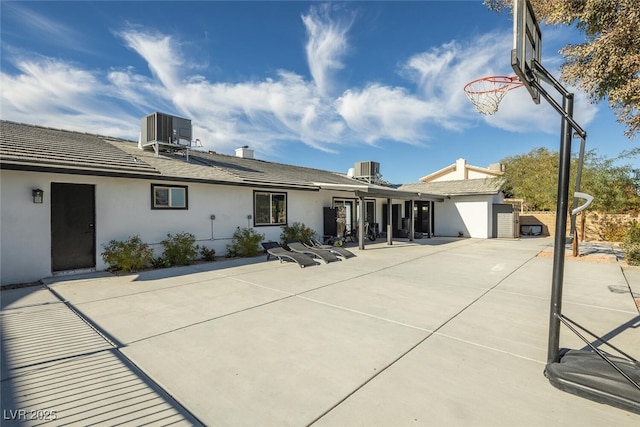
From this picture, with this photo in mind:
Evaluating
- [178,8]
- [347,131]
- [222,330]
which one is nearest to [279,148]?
[347,131]

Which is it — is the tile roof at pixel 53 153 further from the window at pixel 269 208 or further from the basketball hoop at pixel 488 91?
the basketball hoop at pixel 488 91

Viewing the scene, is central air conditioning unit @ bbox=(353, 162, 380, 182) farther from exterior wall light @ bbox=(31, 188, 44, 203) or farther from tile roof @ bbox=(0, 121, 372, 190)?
exterior wall light @ bbox=(31, 188, 44, 203)

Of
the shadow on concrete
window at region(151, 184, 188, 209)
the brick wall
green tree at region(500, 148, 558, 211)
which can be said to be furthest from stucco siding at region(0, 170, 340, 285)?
the brick wall

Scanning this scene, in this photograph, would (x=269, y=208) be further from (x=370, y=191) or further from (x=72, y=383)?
(x=72, y=383)

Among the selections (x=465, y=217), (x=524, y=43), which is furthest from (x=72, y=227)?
(x=465, y=217)

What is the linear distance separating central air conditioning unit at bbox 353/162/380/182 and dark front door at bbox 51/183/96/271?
52.1 ft

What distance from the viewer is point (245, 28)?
11.4 m

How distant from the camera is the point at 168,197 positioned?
928cm

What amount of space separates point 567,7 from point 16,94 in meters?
15.1

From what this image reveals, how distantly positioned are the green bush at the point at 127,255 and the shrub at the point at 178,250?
0.54 meters

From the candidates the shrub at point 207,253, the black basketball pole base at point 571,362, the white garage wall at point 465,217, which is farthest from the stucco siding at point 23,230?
the white garage wall at point 465,217

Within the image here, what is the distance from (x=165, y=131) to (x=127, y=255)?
559 cm

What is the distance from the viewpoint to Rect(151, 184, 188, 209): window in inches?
351

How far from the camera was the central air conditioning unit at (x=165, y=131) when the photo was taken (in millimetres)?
11109
